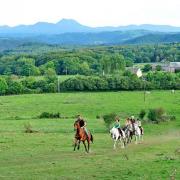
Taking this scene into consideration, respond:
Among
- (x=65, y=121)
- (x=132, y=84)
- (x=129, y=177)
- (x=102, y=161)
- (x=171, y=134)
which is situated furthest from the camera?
(x=132, y=84)

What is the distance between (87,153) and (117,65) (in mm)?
124756

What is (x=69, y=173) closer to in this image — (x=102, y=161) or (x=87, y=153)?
(x=102, y=161)

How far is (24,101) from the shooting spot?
3494 inches

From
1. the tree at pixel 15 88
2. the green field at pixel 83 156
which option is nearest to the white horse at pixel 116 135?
the green field at pixel 83 156

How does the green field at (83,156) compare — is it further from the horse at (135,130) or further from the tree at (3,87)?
the tree at (3,87)

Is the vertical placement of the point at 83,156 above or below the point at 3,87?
above

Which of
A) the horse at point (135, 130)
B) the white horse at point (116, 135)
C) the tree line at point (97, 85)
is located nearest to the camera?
the white horse at point (116, 135)

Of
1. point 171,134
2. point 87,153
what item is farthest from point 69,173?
point 171,134

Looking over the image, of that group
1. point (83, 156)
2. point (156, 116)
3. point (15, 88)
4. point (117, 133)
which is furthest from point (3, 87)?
point (83, 156)

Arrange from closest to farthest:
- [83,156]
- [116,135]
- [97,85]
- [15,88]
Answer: [83,156] → [116,135] → [15,88] → [97,85]

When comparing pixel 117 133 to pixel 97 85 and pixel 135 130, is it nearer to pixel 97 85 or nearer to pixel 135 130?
pixel 135 130

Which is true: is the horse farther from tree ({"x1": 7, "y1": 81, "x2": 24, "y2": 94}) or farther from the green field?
tree ({"x1": 7, "y1": 81, "x2": 24, "y2": 94})

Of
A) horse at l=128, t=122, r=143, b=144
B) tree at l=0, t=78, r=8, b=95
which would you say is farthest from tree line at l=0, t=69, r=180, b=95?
horse at l=128, t=122, r=143, b=144

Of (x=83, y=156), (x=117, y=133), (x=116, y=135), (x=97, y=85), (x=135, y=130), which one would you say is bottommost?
(x=97, y=85)
